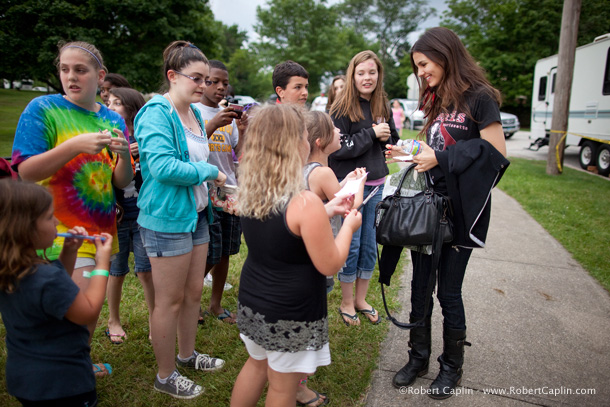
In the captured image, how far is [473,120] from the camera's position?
2.31 m

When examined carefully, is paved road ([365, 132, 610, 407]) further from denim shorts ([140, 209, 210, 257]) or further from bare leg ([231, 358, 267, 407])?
denim shorts ([140, 209, 210, 257])

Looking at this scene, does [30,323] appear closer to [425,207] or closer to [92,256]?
[92,256]

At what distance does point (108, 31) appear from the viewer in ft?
55.1

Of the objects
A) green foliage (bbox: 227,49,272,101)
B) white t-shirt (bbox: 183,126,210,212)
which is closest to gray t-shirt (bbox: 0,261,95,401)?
white t-shirt (bbox: 183,126,210,212)

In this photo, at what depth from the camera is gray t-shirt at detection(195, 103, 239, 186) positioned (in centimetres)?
302

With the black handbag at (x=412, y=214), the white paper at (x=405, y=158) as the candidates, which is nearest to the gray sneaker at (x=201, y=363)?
the black handbag at (x=412, y=214)

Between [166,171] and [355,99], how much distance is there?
6.05 ft

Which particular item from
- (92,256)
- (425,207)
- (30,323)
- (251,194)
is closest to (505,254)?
(425,207)

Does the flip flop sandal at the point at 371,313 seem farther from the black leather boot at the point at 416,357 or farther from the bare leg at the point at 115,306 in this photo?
the bare leg at the point at 115,306

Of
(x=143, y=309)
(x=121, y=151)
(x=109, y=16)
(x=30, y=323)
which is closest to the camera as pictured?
(x=30, y=323)

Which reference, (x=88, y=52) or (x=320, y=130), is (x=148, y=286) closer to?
(x=88, y=52)

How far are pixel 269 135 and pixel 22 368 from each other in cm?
135

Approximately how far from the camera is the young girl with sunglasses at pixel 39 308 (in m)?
1.44

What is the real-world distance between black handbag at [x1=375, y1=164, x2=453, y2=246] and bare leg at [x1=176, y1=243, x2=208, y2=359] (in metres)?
1.14
